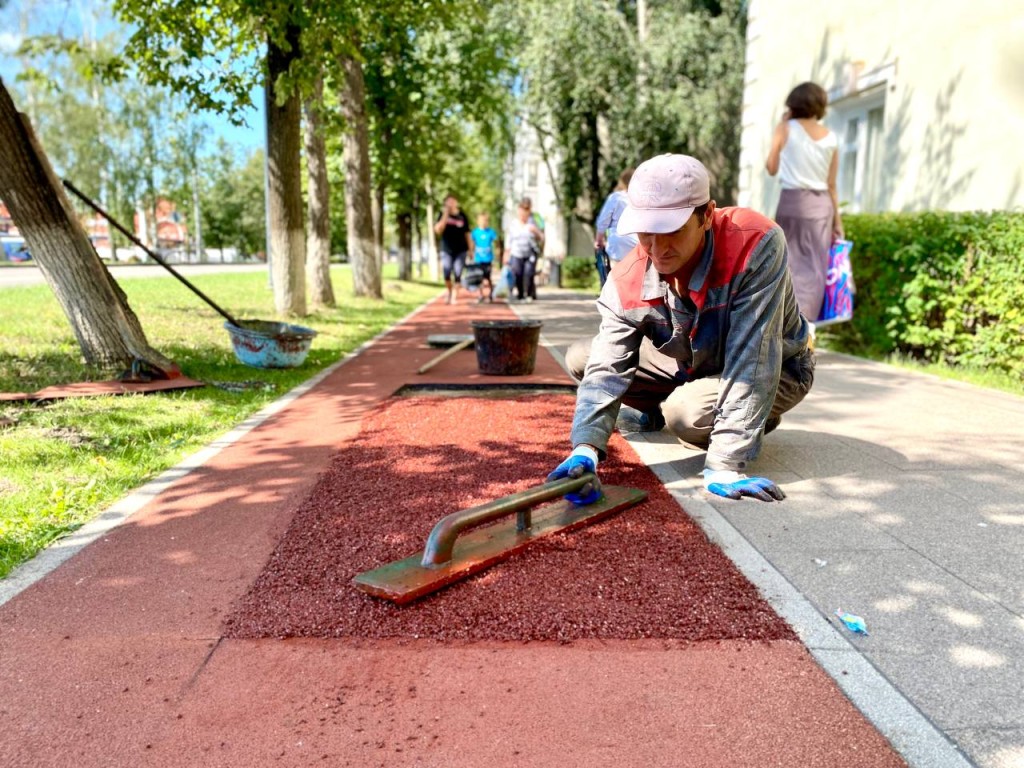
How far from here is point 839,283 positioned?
7473mm

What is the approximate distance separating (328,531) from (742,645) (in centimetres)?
181

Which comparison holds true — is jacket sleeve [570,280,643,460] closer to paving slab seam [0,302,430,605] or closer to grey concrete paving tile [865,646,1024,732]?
grey concrete paving tile [865,646,1024,732]

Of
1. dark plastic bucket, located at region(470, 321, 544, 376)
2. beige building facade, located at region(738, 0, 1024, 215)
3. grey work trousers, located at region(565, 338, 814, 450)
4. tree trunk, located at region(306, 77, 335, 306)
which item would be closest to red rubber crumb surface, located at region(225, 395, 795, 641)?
grey work trousers, located at region(565, 338, 814, 450)

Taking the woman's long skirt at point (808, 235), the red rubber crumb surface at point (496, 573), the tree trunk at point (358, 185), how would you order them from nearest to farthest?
the red rubber crumb surface at point (496, 573)
the woman's long skirt at point (808, 235)
the tree trunk at point (358, 185)

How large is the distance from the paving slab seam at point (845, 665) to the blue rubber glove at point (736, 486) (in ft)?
→ 0.37

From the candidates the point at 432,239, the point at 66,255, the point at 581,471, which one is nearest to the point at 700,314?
the point at 581,471

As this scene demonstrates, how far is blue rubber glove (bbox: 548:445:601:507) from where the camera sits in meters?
3.52

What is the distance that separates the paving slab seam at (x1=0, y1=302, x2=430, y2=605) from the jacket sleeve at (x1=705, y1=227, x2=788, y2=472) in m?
2.74

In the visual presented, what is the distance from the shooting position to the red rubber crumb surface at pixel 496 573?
104 inches

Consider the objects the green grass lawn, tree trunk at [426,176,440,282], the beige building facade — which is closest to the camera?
the green grass lawn

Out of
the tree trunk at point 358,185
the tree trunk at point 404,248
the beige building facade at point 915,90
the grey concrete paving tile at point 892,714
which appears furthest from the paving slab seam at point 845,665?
the tree trunk at point 404,248

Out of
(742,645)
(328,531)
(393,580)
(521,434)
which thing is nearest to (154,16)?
(521,434)

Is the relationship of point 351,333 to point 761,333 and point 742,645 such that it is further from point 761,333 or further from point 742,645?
point 742,645

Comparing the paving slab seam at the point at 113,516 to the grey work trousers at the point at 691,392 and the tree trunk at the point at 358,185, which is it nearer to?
the grey work trousers at the point at 691,392
